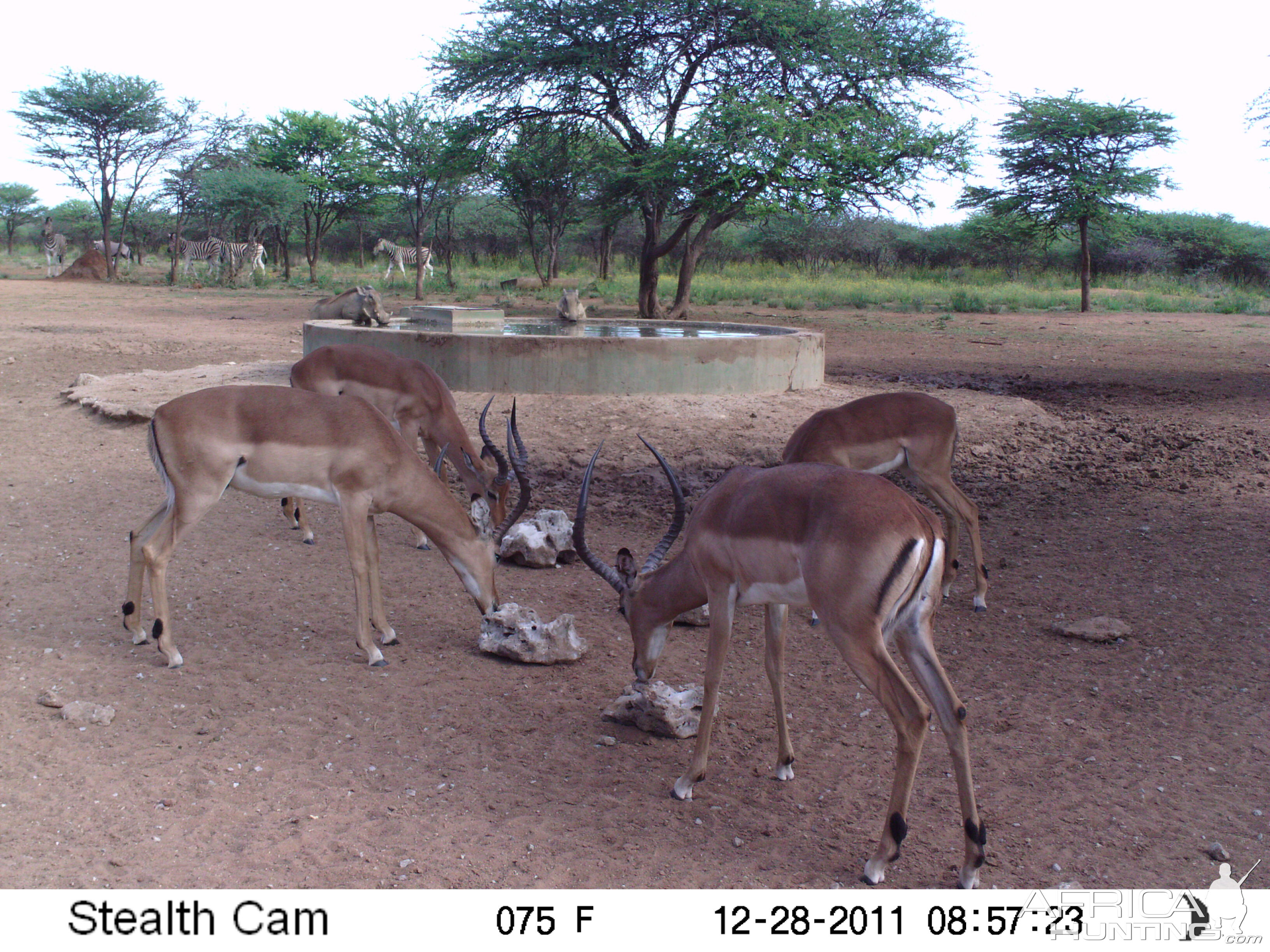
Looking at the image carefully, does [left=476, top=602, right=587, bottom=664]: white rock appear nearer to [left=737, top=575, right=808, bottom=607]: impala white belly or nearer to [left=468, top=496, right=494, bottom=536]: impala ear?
[left=468, top=496, right=494, bottom=536]: impala ear

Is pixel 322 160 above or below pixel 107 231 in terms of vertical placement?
above

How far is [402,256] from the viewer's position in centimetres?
3672

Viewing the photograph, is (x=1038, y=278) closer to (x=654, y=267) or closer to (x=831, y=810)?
(x=654, y=267)

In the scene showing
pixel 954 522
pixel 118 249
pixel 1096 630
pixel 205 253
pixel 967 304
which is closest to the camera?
pixel 1096 630

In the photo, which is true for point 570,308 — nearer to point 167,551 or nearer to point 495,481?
point 495,481

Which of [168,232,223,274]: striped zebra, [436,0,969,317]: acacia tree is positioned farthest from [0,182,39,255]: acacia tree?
[436,0,969,317]: acacia tree

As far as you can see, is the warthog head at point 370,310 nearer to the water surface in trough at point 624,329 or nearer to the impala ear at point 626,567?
the water surface in trough at point 624,329

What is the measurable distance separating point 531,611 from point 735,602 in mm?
1529

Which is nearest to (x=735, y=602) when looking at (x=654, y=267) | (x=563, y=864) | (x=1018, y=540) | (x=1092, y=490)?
(x=563, y=864)

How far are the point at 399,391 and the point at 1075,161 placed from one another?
956 inches

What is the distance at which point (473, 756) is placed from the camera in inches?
153

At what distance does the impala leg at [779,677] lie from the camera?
3.83 m

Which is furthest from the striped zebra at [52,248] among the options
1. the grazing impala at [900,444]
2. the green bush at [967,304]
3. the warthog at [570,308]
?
the grazing impala at [900,444]

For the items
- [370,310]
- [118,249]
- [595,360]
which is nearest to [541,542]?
[595,360]
